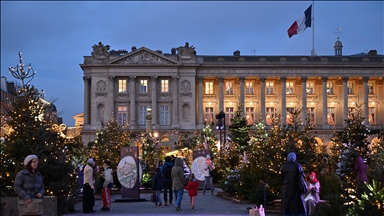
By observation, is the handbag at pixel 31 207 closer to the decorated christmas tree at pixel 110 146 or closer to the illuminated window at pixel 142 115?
the decorated christmas tree at pixel 110 146

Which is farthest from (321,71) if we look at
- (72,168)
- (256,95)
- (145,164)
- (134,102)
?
(72,168)

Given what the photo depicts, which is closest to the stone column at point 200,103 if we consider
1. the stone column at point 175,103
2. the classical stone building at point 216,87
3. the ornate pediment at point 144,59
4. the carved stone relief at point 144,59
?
the classical stone building at point 216,87

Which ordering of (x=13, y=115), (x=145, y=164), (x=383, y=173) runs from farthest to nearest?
(x=145, y=164) → (x=13, y=115) → (x=383, y=173)

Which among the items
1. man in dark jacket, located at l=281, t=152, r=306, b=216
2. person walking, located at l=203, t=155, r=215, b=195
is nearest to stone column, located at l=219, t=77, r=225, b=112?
person walking, located at l=203, t=155, r=215, b=195

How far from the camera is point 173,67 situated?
293 feet

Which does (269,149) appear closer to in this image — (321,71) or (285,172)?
(285,172)

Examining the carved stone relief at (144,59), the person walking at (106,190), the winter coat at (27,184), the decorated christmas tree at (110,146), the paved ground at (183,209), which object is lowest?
the paved ground at (183,209)

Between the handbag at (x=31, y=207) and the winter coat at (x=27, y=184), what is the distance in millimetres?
117

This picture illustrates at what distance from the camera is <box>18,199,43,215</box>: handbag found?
1294cm

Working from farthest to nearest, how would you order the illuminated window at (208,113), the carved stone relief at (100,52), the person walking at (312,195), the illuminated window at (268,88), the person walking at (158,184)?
the illuminated window at (268,88), the illuminated window at (208,113), the carved stone relief at (100,52), the person walking at (158,184), the person walking at (312,195)

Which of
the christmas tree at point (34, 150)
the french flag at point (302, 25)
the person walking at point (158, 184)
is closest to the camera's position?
the christmas tree at point (34, 150)

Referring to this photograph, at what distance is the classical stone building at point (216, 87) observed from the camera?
8906cm

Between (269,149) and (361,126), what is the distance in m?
4.45

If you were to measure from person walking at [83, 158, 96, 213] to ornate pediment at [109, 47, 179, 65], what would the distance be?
216 ft
